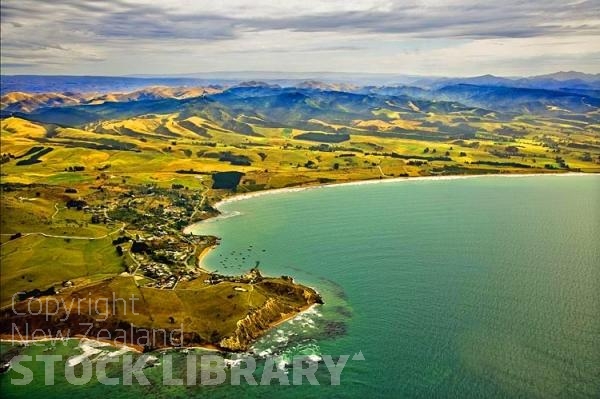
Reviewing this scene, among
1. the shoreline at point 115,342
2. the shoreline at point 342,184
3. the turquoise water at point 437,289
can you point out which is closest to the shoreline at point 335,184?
the shoreline at point 342,184

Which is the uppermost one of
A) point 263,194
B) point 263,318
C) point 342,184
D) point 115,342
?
point 263,318

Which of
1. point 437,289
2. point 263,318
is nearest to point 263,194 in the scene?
point 437,289

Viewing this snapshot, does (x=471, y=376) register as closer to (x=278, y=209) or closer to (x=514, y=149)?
(x=278, y=209)

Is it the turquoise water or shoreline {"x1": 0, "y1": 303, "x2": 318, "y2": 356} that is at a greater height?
the turquoise water

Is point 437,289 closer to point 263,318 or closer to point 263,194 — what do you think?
point 263,318

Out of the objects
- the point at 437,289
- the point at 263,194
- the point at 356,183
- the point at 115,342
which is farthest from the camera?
the point at 356,183

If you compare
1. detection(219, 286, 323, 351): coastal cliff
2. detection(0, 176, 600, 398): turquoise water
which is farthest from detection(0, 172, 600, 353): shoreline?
detection(0, 176, 600, 398): turquoise water

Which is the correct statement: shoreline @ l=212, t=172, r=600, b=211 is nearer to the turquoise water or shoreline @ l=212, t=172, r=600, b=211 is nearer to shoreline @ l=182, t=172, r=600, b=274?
shoreline @ l=182, t=172, r=600, b=274

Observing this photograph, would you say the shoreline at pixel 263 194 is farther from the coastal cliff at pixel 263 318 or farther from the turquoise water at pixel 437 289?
the turquoise water at pixel 437 289

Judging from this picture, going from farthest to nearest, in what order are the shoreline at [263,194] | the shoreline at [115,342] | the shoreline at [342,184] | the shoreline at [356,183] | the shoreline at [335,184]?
1. the shoreline at [356,183]
2. the shoreline at [342,184]
3. the shoreline at [335,184]
4. the shoreline at [263,194]
5. the shoreline at [115,342]
